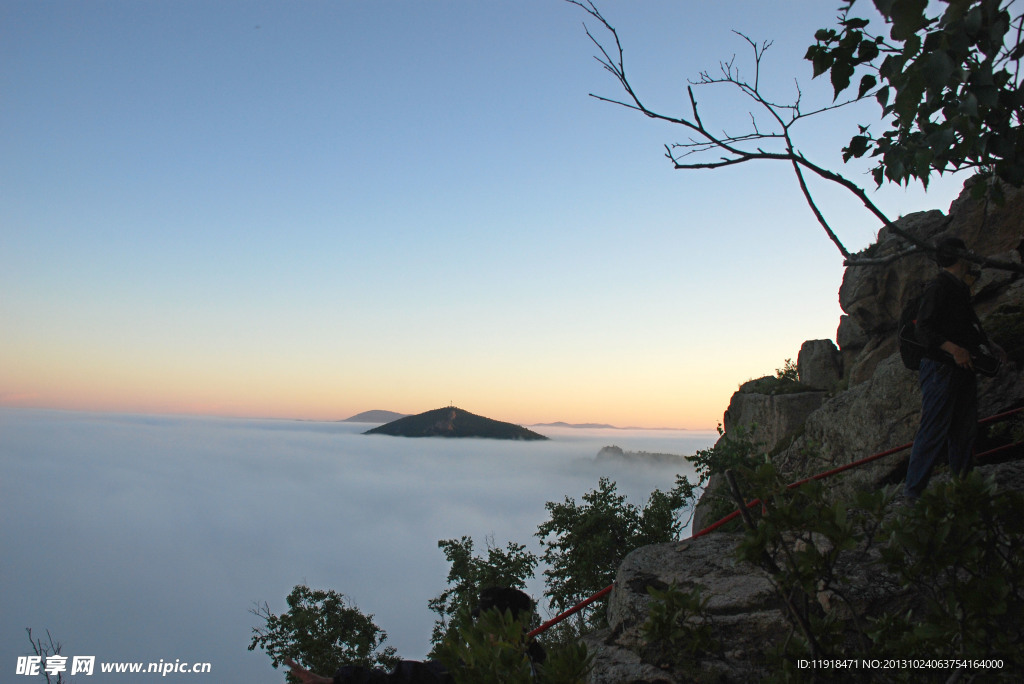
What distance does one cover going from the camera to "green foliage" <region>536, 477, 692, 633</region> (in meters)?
14.2

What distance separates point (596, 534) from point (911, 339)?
1089 centimetres

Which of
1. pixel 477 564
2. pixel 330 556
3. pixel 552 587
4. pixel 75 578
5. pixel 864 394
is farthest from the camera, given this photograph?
pixel 75 578

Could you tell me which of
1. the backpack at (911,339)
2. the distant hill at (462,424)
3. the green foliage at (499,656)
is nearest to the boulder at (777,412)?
the backpack at (911,339)

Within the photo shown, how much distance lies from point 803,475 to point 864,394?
149cm

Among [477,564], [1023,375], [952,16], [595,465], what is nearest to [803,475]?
[1023,375]

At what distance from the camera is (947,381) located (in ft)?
14.8

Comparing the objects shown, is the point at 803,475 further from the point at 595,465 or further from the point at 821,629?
the point at 595,465

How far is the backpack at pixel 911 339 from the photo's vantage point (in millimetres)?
4859

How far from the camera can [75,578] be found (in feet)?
638

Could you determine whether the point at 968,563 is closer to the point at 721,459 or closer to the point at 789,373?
the point at 721,459

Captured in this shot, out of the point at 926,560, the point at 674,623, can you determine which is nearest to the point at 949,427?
the point at 926,560

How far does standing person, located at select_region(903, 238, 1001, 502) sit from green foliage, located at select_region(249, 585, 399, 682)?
51.4 ft

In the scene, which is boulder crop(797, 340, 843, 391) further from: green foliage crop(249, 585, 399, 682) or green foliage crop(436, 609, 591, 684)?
green foliage crop(436, 609, 591, 684)

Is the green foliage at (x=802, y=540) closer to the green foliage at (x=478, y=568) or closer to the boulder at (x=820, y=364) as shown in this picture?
the green foliage at (x=478, y=568)
